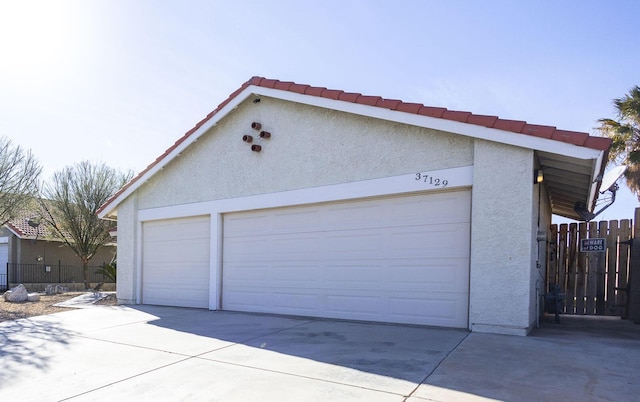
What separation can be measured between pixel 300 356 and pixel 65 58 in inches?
323

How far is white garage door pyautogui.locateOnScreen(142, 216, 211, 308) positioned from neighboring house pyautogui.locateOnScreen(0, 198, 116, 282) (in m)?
13.7

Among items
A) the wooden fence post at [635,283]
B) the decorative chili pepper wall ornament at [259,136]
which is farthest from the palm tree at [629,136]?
the decorative chili pepper wall ornament at [259,136]

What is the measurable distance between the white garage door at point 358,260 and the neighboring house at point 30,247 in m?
17.8

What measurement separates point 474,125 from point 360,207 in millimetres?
2637

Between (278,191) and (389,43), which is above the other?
(389,43)

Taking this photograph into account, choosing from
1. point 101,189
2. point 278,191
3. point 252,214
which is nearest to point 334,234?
point 278,191

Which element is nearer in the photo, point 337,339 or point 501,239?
point 337,339

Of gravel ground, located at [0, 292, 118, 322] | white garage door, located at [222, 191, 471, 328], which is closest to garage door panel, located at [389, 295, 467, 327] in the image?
white garage door, located at [222, 191, 471, 328]

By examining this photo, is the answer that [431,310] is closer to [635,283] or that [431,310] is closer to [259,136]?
[635,283]

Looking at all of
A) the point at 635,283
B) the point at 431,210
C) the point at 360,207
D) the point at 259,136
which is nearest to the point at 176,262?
the point at 259,136

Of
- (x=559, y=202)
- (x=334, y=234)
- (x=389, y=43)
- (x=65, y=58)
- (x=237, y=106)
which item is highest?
(x=389, y=43)

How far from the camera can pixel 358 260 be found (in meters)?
8.24

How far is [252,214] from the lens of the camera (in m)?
9.97

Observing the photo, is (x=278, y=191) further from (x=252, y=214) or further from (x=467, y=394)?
(x=467, y=394)
